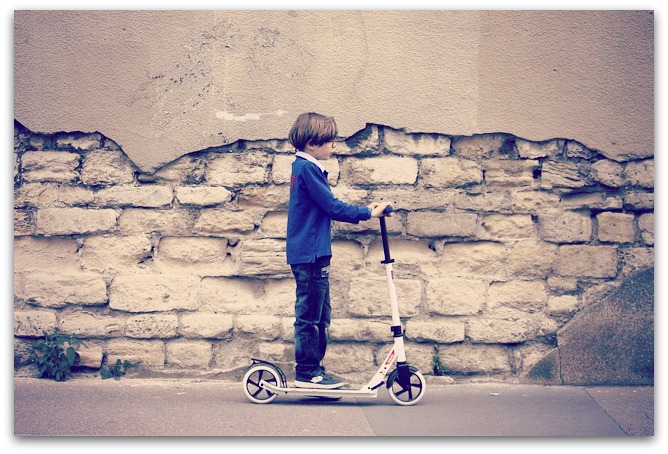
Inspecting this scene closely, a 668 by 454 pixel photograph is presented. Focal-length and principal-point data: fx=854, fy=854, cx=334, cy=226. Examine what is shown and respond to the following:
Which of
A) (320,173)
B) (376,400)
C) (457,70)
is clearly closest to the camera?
(320,173)

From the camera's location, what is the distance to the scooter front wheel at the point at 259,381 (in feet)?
15.0

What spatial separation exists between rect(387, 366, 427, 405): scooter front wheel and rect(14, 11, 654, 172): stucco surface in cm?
147

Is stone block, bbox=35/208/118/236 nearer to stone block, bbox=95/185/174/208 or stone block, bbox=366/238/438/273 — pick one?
stone block, bbox=95/185/174/208

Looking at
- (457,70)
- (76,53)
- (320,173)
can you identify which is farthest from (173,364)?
(457,70)

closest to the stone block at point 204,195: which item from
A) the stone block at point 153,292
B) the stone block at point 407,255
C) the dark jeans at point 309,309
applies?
the stone block at point 153,292

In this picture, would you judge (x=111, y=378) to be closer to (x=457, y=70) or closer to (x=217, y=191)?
(x=217, y=191)

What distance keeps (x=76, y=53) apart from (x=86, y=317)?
1.58 m

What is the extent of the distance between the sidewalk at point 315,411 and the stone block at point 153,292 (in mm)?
447

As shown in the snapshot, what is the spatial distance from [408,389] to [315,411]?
0.51 meters

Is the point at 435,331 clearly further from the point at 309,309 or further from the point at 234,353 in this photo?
the point at 234,353

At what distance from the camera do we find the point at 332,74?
5.04 m

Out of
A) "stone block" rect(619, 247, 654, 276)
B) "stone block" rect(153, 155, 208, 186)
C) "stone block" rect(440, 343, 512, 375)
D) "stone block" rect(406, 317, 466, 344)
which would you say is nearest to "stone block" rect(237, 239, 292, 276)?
"stone block" rect(153, 155, 208, 186)

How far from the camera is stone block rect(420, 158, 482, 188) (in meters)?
5.09

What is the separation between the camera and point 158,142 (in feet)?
16.7
